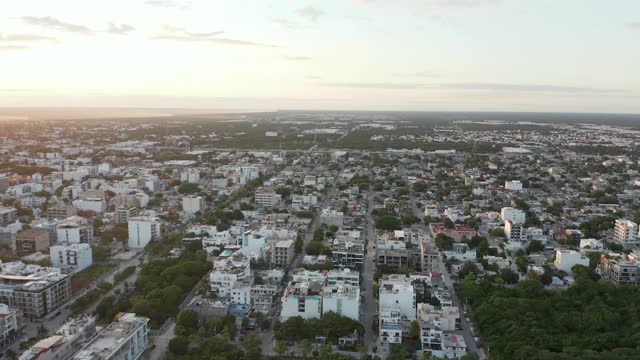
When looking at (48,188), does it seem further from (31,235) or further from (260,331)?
(260,331)

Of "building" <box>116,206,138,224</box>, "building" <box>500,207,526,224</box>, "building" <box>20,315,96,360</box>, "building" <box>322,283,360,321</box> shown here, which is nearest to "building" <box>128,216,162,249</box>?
"building" <box>116,206,138,224</box>

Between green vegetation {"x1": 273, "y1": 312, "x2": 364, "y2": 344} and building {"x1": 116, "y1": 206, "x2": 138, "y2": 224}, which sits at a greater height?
building {"x1": 116, "y1": 206, "x2": 138, "y2": 224}

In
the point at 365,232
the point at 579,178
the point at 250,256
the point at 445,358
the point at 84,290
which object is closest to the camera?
the point at 445,358

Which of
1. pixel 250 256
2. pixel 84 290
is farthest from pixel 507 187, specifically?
pixel 84 290

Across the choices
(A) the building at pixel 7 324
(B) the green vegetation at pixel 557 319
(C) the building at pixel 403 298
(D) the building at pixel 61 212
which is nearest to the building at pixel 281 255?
(C) the building at pixel 403 298

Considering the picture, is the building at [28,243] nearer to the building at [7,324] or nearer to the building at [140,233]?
the building at [140,233]

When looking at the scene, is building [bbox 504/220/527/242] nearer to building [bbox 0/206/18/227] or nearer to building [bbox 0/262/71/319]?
building [bbox 0/262/71/319]
